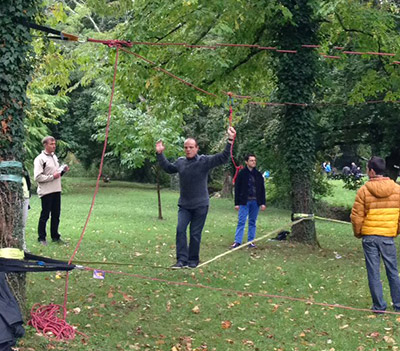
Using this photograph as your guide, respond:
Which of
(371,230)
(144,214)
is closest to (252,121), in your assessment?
(144,214)

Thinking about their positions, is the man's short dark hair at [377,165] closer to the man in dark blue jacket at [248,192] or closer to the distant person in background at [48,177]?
the man in dark blue jacket at [248,192]

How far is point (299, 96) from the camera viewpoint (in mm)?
12031

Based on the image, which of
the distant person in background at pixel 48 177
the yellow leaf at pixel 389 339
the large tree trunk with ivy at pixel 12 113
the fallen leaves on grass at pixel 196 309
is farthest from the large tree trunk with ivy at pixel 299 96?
the large tree trunk with ivy at pixel 12 113

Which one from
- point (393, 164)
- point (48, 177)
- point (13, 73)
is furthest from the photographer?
point (393, 164)

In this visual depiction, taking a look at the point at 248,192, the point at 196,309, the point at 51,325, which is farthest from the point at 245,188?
the point at 51,325

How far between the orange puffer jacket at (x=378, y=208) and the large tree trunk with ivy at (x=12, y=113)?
13.9 feet

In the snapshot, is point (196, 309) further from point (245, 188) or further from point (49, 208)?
point (245, 188)

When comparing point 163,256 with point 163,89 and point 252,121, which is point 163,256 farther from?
point 252,121

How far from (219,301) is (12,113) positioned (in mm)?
3974

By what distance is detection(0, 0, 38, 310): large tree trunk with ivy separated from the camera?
5477 mm

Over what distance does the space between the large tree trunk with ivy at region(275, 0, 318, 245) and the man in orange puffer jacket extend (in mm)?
4962

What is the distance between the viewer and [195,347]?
20.0 ft

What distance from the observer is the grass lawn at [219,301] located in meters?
6.25

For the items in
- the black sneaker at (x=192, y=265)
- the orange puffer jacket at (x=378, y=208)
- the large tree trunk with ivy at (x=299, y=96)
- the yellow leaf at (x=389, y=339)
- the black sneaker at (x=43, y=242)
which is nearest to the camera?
the yellow leaf at (x=389, y=339)
